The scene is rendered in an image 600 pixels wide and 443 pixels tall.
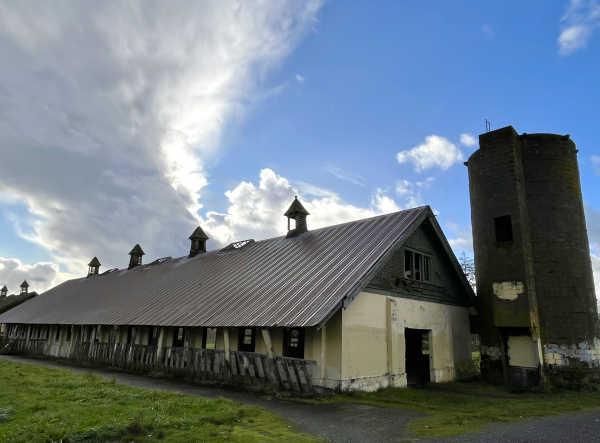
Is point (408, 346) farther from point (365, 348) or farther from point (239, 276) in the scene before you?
point (239, 276)

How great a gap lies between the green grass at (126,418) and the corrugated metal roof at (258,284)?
3.35m

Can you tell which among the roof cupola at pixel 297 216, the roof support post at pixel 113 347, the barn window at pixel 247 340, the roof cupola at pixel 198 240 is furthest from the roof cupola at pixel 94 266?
the barn window at pixel 247 340

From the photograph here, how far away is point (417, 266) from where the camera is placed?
60.9ft

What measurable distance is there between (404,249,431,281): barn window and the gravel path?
7670 mm

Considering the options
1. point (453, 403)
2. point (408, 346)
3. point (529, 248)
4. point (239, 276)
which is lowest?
point (453, 403)

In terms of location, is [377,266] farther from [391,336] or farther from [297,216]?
[297,216]

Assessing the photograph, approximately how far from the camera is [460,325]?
2073cm

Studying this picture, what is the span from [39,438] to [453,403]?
435 inches

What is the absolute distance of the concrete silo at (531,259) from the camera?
59.1 feet

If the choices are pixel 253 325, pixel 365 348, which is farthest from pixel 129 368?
pixel 365 348

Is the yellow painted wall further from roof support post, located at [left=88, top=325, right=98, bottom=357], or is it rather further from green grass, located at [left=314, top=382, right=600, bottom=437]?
roof support post, located at [left=88, top=325, right=98, bottom=357]

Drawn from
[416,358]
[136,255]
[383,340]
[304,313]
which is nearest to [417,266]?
[383,340]

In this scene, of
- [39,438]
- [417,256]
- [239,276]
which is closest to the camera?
[39,438]

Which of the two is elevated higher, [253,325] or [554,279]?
[554,279]
